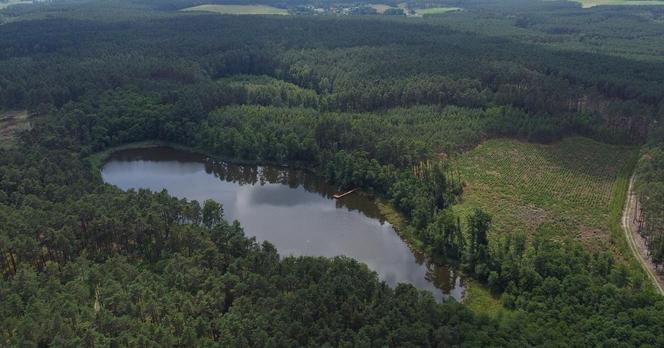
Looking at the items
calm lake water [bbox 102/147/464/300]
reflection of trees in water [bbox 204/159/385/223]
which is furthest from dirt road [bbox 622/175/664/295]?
reflection of trees in water [bbox 204/159/385/223]

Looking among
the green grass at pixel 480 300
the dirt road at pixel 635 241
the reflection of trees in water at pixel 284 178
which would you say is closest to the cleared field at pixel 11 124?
the reflection of trees in water at pixel 284 178

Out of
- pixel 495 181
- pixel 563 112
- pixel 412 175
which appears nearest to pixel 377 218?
pixel 412 175

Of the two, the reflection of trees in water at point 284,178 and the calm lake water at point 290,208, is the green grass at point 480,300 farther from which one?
the reflection of trees in water at point 284,178

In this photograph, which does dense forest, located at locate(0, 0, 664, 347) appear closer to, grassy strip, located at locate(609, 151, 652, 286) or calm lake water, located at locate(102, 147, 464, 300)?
grassy strip, located at locate(609, 151, 652, 286)

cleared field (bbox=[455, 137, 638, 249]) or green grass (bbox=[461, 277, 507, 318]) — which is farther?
cleared field (bbox=[455, 137, 638, 249])

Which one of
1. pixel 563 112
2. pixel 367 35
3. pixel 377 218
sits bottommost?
pixel 377 218

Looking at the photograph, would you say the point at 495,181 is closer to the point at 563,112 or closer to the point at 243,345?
the point at 563,112
